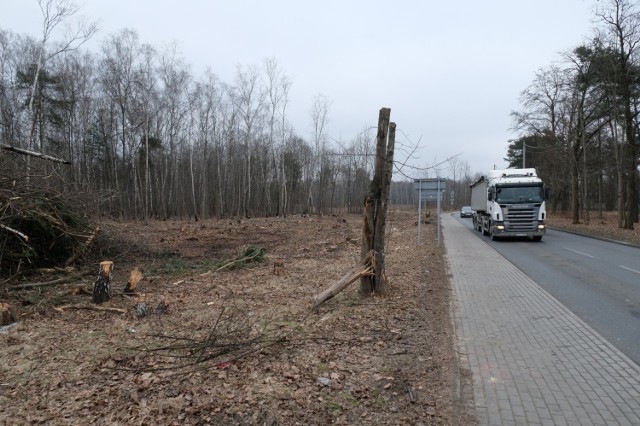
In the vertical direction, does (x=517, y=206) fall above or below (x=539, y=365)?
above

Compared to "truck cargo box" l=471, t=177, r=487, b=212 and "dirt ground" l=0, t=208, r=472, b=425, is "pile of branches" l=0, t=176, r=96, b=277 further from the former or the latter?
"truck cargo box" l=471, t=177, r=487, b=212

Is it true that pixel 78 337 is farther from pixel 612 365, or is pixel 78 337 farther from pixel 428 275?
pixel 428 275

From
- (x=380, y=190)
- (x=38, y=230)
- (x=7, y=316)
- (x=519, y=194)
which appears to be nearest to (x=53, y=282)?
(x=38, y=230)

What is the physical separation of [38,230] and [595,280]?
47.7 feet

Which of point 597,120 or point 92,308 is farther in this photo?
point 597,120

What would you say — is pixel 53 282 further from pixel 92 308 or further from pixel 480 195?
pixel 480 195

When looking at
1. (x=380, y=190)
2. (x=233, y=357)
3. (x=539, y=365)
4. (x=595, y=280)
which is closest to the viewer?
(x=539, y=365)

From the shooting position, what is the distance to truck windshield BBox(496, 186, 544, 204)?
2016cm

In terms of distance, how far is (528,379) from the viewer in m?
4.41

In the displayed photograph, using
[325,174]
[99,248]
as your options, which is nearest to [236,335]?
[99,248]

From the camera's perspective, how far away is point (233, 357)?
16.3 feet

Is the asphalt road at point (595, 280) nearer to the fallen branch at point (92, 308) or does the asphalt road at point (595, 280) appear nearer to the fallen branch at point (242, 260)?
the fallen branch at point (92, 308)

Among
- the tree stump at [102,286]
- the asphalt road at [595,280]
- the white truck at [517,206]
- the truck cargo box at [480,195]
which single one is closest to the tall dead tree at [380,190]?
the asphalt road at [595,280]

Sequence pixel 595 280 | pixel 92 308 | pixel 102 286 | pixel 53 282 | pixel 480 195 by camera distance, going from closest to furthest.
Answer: pixel 92 308 < pixel 102 286 < pixel 53 282 < pixel 595 280 < pixel 480 195
